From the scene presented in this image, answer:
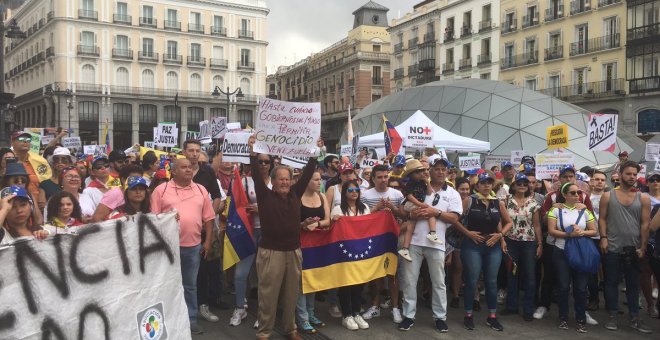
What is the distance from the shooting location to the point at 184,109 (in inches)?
2377

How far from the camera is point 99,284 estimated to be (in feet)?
13.4

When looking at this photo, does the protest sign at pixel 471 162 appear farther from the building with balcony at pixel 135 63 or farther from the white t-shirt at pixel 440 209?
the building with balcony at pixel 135 63

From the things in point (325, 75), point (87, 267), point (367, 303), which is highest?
point (325, 75)

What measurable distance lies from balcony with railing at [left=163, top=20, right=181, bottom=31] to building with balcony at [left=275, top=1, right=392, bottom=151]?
18.1m

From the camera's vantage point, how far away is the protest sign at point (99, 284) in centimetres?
362

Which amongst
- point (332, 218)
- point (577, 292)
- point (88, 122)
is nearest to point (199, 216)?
point (332, 218)

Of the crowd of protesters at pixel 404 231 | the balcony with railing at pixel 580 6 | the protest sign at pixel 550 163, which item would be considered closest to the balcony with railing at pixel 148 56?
the balcony with railing at pixel 580 6

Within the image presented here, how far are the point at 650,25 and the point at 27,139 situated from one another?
1417 inches

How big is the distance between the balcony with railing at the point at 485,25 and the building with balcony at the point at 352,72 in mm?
19010

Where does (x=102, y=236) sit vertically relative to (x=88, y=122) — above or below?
below

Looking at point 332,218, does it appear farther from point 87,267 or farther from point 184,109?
point 184,109

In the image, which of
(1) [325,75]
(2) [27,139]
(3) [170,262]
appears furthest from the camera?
(1) [325,75]

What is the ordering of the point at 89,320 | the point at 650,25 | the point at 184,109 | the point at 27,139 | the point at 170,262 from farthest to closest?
the point at 184,109 → the point at 650,25 → the point at 27,139 → the point at 170,262 → the point at 89,320

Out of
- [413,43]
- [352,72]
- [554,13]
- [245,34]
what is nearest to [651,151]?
[554,13]
